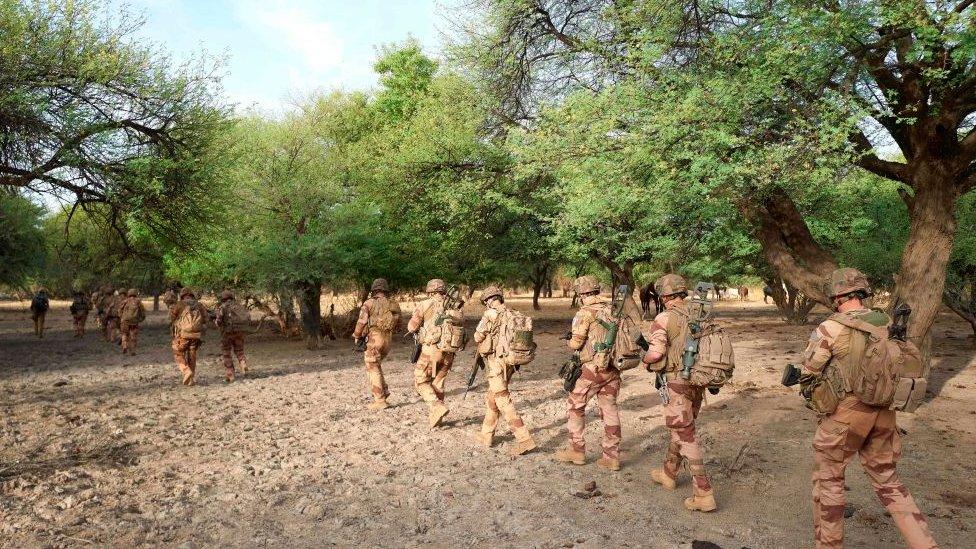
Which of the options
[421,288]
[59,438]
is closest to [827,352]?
[59,438]

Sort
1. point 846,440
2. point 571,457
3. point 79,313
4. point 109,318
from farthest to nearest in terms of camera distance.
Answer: point 79,313 < point 109,318 < point 571,457 < point 846,440

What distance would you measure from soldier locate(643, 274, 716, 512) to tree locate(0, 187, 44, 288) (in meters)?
27.5

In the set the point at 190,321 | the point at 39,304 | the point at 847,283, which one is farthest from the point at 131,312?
the point at 847,283

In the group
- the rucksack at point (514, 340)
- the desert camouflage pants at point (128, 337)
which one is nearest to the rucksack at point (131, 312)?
the desert camouflage pants at point (128, 337)

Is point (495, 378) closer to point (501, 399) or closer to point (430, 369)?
point (501, 399)

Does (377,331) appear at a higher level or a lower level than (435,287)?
lower

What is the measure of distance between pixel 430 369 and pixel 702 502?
4.22 metres

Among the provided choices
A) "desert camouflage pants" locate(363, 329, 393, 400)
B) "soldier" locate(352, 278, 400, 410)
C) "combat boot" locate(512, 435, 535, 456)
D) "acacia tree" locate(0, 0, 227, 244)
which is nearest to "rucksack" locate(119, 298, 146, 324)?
"acacia tree" locate(0, 0, 227, 244)

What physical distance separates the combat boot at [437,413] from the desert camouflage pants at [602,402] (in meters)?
2.17

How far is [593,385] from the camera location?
685cm

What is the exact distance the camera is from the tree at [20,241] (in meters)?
26.0

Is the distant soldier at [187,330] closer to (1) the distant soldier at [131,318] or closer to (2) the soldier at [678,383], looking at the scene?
(1) the distant soldier at [131,318]

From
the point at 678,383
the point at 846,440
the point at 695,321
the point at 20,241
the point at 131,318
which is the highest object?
the point at 20,241

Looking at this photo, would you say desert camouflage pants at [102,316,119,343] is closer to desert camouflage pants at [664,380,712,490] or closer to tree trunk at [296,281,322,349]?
tree trunk at [296,281,322,349]
